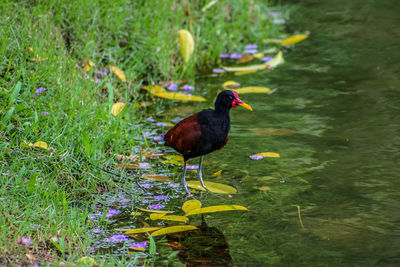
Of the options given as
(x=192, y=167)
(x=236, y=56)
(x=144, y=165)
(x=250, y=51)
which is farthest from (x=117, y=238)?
(x=250, y=51)

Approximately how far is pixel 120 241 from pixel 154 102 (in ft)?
9.22

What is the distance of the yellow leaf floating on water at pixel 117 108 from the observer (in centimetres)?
558

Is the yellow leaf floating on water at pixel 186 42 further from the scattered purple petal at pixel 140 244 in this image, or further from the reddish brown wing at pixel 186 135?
the scattered purple petal at pixel 140 244

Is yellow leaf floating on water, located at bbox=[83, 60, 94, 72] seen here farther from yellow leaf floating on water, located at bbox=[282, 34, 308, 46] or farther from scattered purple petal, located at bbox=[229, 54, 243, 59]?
yellow leaf floating on water, located at bbox=[282, 34, 308, 46]

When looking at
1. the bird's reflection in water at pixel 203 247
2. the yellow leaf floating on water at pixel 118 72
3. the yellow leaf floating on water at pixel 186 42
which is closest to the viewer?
the bird's reflection in water at pixel 203 247

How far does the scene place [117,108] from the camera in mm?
5637

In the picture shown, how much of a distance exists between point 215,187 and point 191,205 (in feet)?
1.16

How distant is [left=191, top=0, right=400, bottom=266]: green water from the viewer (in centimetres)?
389

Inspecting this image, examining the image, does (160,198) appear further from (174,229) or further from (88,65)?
(88,65)

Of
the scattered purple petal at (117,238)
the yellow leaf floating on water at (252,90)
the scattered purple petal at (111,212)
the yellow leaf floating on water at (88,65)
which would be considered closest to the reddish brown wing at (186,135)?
the scattered purple petal at (111,212)

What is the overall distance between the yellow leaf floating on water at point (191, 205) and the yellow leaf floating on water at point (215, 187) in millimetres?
258

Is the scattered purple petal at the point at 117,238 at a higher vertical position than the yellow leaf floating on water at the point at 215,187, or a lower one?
higher

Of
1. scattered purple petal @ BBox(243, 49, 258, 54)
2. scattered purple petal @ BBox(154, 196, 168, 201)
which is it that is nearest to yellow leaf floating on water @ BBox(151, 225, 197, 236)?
scattered purple petal @ BBox(154, 196, 168, 201)

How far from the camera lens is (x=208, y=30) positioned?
25.1 feet
